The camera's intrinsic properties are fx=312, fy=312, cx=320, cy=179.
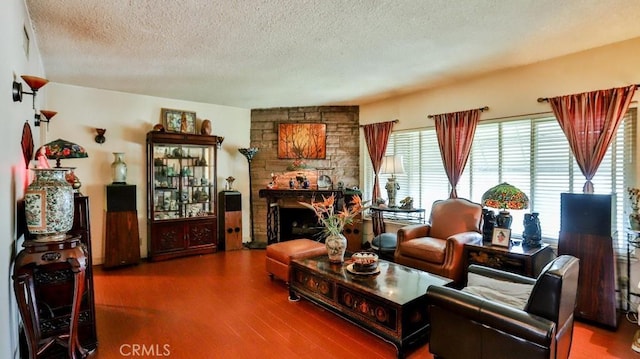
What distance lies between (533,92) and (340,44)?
2432mm

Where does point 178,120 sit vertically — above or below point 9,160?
above

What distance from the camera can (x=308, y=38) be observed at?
297 centimetres

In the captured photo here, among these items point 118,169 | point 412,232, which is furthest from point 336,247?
point 118,169

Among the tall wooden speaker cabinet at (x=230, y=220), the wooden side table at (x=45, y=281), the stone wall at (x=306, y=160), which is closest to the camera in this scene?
the wooden side table at (x=45, y=281)

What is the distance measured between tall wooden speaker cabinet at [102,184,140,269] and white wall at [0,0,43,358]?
7.48ft

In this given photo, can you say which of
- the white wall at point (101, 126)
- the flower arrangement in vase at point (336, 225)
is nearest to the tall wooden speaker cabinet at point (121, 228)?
the white wall at point (101, 126)

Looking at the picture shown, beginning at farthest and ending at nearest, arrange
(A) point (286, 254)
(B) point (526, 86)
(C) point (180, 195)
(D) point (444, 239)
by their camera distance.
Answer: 1. (C) point (180, 195)
2. (D) point (444, 239)
3. (B) point (526, 86)
4. (A) point (286, 254)

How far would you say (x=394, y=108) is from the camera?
5242mm

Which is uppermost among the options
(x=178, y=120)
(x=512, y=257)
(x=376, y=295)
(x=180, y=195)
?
(x=178, y=120)

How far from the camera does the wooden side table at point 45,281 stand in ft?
6.33

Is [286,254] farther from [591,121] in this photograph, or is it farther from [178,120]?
[591,121]

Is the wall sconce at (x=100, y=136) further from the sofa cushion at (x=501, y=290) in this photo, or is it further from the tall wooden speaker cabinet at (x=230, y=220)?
the sofa cushion at (x=501, y=290)

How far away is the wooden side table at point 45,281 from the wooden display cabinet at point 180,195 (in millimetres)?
2679

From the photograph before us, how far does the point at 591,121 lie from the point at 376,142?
2.85 meters
